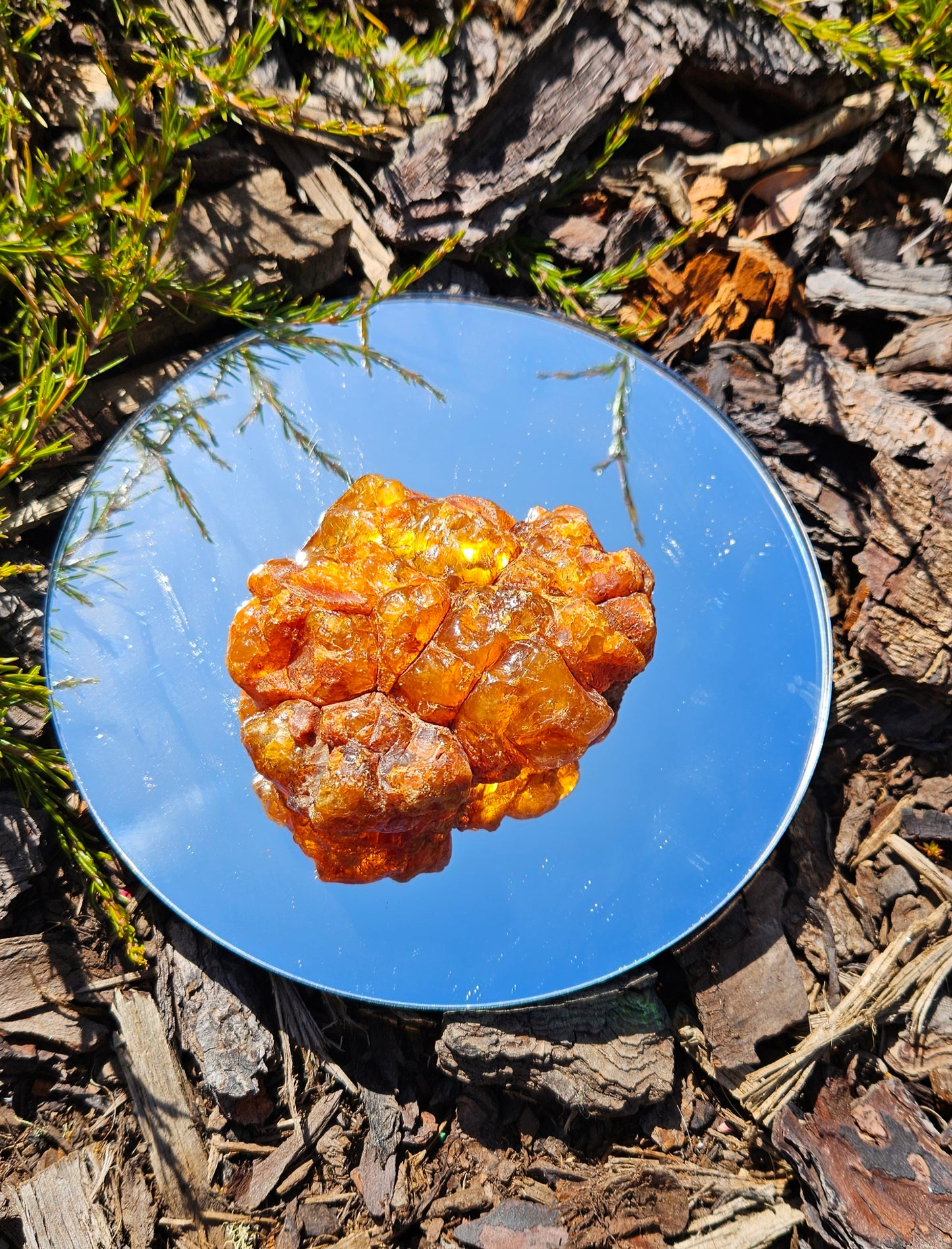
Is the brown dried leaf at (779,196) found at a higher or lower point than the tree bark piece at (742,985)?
higher

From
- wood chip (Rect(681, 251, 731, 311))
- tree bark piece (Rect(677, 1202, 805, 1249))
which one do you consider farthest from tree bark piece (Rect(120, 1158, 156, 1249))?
wood chip (Rect(681, 251, 731, 311))

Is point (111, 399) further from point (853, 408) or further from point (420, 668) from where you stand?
point (853, 408)

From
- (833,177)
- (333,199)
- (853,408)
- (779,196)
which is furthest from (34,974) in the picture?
(833,177)

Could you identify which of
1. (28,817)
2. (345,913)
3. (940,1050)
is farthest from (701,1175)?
(28,817)

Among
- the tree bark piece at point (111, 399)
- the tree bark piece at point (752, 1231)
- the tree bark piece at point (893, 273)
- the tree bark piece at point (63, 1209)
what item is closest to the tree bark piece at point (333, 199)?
the tree bark piece at point (111, 399)

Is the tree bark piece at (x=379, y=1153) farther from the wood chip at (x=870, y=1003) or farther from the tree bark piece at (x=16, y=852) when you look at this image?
the tree bark piece at (x=16, y=852)
